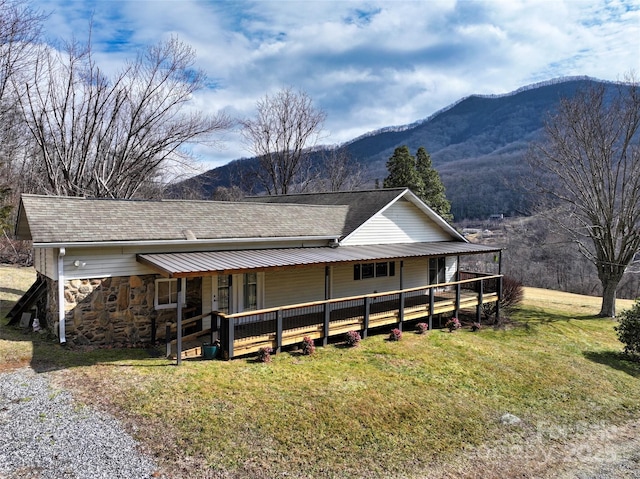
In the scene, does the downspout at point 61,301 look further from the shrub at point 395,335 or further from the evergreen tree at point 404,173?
the evergreen tree at point 404,173

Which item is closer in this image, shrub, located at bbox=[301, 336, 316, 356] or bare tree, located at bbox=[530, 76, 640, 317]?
shrub, located at bbox=[301, 336, 316, 356]

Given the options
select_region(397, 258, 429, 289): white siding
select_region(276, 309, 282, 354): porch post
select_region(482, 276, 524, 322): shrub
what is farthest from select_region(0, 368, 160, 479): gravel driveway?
select_region(482, 276, 524, 322): shrub

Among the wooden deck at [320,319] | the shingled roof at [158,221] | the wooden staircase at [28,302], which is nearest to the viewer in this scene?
the shingled roof at [158,221]

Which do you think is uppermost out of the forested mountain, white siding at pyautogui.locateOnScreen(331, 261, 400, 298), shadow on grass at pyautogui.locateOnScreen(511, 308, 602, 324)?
the forested mountain

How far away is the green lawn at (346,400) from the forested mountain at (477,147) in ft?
163

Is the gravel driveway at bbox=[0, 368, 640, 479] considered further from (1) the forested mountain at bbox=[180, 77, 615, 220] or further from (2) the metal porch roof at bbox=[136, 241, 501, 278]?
(1) the forested mountain at bbox=[180, 77, 615, 220]

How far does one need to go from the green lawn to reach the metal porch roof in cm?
237

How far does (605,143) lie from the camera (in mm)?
21969

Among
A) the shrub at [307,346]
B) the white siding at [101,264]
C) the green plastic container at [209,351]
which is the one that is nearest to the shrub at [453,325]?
the shrub at [307,346]

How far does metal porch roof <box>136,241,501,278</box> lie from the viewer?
10859mm

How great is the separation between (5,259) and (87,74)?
1405 centimetres

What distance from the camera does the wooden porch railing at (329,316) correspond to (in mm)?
11430

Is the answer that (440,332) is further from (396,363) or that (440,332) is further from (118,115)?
(118,115)

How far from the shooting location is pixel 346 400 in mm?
9484
